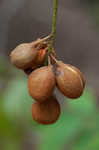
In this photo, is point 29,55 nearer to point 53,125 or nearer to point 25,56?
point 25,56

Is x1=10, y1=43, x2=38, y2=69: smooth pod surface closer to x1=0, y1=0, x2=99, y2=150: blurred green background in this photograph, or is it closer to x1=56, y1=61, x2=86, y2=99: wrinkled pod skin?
x1=56, y1=61, x2=86, y2=99: wrinkled pod skin

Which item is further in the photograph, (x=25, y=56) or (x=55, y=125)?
(x=55, y=125)

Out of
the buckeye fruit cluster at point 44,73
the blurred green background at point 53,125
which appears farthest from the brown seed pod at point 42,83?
the blurred green background at point 53,125

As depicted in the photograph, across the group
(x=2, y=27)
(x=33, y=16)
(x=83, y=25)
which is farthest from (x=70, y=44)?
(x=2, y=27)

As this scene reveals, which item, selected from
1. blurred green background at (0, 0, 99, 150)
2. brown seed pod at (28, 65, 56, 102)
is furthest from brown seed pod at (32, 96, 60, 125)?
blurred green background at (0, 0, 99, 150)

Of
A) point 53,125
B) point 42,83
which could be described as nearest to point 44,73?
point 42,83

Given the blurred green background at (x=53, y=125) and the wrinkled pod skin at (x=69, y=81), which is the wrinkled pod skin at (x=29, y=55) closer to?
the wrinkled pod skin at (x=69, y=81)
